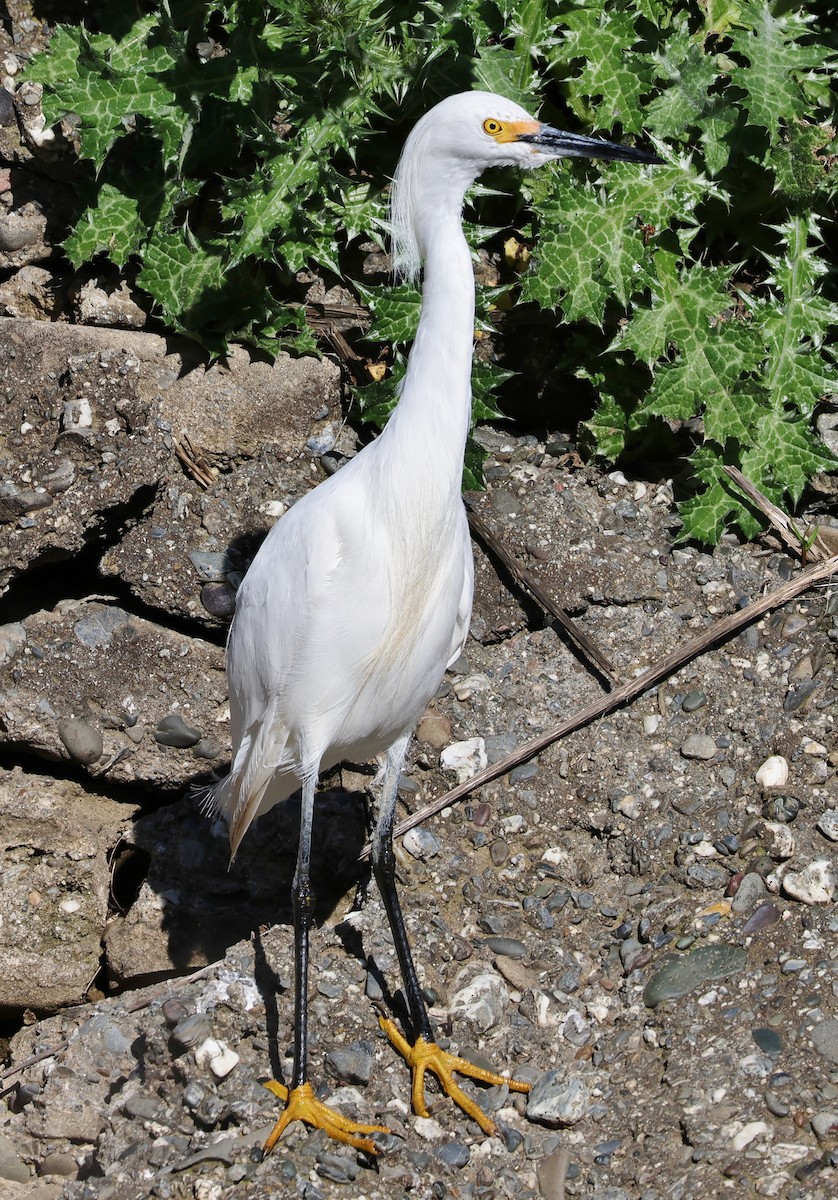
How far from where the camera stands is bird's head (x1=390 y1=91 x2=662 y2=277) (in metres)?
2.36

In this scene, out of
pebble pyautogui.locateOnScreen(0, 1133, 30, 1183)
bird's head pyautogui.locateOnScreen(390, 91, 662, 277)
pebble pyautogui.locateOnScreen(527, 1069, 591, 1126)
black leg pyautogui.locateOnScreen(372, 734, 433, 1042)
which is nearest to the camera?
bird's head pyautogui.locateOnScreen(390, 91, 662, 277)

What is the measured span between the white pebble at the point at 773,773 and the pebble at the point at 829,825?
15 cm

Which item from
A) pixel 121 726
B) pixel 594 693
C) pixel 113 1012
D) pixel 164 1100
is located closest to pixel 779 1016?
pixel 594 693

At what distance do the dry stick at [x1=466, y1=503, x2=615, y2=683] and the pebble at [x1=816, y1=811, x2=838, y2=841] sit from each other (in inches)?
27.7

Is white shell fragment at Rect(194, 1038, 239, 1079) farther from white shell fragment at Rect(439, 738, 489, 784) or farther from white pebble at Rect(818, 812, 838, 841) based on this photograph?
white pebble at Rect(818, 812, 838, 841)

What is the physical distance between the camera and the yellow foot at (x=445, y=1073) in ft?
8.38

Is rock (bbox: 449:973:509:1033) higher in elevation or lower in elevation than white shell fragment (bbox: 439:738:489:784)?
lower

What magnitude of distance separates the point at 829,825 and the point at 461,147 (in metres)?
1.78

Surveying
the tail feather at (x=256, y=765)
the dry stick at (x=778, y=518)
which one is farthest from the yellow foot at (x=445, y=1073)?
the dry stick at (x=778, y=518)

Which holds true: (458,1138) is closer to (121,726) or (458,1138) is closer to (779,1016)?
(779,1016)

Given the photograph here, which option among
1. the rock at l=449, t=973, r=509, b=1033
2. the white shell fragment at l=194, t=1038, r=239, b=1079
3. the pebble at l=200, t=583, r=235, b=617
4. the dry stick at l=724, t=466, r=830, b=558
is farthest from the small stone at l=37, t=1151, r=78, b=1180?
the dry stick at l=724, t=466, r=830, b=558

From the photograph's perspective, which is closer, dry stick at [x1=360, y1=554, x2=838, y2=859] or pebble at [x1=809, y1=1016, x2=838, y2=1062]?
pebble at [x1=809, y1=1016, x2=838, y2=1062]

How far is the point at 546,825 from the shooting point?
10.3 ft

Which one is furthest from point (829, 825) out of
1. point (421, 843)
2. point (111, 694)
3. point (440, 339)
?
point (111, 694)
